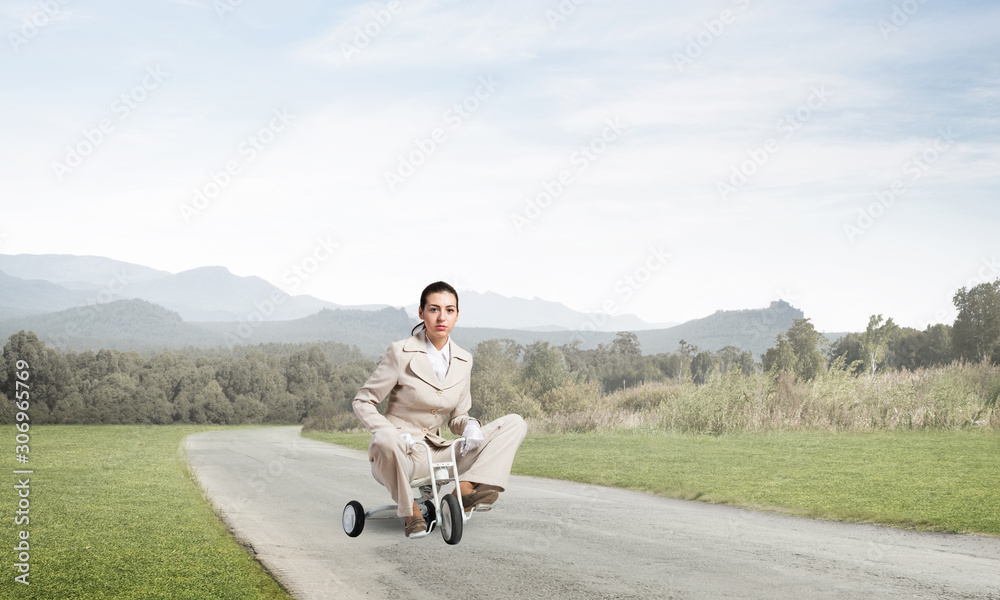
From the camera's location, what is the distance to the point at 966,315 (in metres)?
48.2

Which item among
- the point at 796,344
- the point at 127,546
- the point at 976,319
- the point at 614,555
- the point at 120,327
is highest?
the point at 976,319

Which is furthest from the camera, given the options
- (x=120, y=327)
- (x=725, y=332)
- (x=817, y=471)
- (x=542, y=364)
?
(x=120, y=327)

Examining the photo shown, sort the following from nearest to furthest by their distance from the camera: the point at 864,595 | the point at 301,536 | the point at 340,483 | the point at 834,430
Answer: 1. the point at 864,595
2. the point at 301,536
3. the point at 340,483
4. the point at 834,430

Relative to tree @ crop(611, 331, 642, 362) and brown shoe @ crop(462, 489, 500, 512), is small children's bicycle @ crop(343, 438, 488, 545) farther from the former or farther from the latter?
tree @ crop(611, 331, 642, 362)

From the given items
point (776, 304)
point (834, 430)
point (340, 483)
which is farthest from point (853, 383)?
point (776, 304)

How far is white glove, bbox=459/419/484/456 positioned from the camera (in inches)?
239

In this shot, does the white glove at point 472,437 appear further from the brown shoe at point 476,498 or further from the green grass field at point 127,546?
the green grass field at point 127,546

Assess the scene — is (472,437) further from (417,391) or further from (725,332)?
→ (725,332)

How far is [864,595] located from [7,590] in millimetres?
6439

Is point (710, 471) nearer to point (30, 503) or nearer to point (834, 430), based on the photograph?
point (834, 430)

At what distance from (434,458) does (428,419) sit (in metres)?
0.32

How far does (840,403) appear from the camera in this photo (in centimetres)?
2162

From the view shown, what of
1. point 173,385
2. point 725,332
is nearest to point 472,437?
point 173,385

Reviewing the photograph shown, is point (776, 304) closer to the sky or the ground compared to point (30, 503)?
closer to the sky
